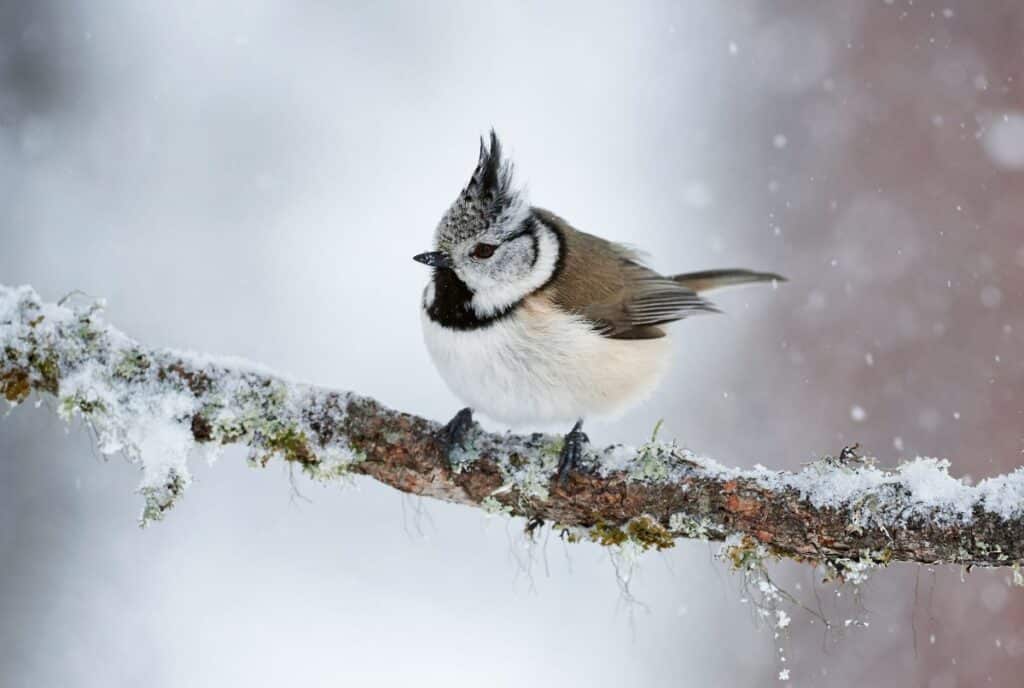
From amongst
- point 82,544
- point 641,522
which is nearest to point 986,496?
point 641,522

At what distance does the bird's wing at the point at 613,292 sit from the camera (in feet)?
13.0

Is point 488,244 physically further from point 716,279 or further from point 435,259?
point 716,279

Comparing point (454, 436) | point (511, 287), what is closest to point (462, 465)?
point (454, 436)

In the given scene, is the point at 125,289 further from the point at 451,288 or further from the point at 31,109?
the point at 451,288

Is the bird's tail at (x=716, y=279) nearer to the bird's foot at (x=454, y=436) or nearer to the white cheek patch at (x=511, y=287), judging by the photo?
the white cheek patch at (x=511, y=287)

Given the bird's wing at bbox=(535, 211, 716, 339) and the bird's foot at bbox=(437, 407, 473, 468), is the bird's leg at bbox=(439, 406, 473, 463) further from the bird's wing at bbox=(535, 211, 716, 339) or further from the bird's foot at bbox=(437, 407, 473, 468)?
the bird's wing at bbox=(535, 211, 716, 339)

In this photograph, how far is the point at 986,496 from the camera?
8.65 ft

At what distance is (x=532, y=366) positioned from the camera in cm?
363

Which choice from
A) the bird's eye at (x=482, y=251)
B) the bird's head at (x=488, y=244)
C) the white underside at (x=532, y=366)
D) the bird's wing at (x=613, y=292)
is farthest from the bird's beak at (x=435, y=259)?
the bird's wing at (x=613, y=292)

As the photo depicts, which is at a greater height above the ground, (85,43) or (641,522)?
(85,43)

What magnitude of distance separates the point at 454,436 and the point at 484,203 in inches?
40.7

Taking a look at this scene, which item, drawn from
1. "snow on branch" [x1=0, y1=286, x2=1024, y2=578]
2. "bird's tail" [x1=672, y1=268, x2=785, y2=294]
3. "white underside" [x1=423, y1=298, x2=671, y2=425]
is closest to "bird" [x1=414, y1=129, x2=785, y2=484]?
"white underside" [x1=423, y1=298, x2=671, y2=425]

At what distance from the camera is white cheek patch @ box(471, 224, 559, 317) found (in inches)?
147

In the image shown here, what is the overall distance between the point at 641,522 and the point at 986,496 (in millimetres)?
985
